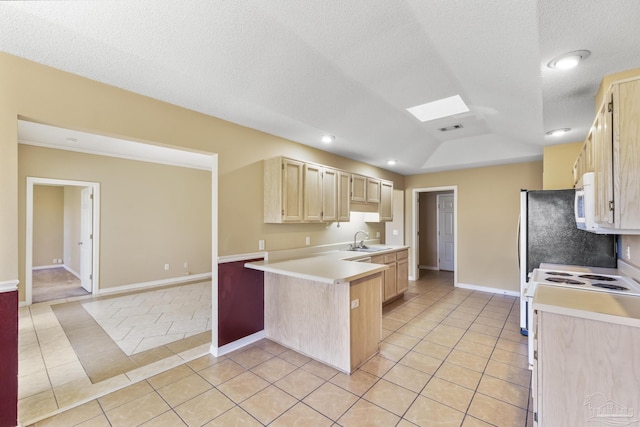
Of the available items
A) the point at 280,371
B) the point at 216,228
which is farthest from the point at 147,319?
the point at 280,371

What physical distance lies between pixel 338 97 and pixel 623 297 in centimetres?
274

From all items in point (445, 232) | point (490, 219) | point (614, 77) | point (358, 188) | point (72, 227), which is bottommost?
point (445, 232)

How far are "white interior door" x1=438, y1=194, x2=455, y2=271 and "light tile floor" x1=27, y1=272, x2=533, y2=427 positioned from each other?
4.29m

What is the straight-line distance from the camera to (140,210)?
223 inches

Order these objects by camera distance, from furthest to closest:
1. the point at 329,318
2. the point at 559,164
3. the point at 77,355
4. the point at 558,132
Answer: the point at 559,164 → the point at 558,132 → the point at 77,355 → the point at 329,318

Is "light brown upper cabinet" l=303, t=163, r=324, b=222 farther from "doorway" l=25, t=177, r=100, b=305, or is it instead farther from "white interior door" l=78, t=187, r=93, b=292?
"white interior door" l=78, t=187, r=93, b=292

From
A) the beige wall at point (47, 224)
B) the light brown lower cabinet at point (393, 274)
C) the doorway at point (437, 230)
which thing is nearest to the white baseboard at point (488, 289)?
the light brown lower cabinet at point (393, 274)

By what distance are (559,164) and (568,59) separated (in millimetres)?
2745

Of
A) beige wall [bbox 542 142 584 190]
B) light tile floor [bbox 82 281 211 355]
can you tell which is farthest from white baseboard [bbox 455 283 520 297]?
light tile floor [bbox 82 281 211 355]

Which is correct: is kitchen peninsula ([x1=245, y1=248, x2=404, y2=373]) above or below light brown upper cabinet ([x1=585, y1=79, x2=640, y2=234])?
below

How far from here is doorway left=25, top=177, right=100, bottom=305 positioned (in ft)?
15.3

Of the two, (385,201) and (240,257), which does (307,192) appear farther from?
(385,201)

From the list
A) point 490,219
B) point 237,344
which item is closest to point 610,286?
point 237,344

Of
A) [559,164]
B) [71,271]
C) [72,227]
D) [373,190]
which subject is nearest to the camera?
[559,164]
